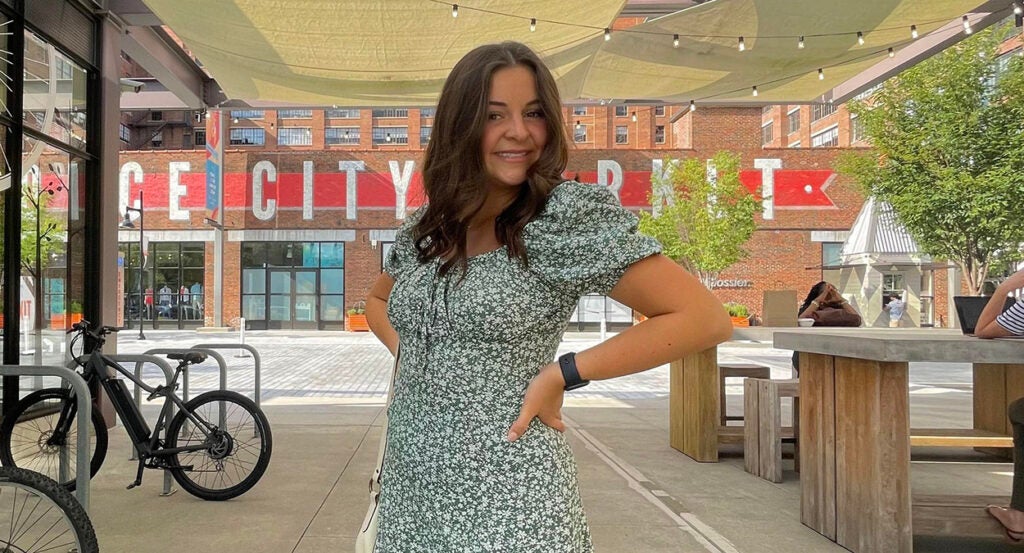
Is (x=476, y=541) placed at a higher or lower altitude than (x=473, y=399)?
lower

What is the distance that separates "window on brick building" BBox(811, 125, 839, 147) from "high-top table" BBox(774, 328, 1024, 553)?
145 ft

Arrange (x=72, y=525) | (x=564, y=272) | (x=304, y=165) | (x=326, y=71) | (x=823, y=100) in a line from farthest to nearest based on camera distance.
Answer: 1. (x=304, y=165)
2. (x=823, y=100)
3. (x=326, y=71)
4. (x=72, y=525)
5. (x=564, y=272)

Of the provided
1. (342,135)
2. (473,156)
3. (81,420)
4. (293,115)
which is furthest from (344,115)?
(473,156)

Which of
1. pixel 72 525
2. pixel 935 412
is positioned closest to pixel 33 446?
pixel 72 525

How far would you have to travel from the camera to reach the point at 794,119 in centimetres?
5197

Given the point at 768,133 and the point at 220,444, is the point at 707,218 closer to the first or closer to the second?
the point at 220,444

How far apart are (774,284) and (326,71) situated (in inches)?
890

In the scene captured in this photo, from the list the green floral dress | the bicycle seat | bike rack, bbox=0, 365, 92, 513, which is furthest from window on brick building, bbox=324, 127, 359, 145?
the green floral dress

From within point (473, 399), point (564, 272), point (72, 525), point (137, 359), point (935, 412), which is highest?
point (564, 272)

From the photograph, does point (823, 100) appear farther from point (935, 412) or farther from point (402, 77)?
point (402, 77)

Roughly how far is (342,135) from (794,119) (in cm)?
3468

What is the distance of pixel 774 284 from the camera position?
1067 inches

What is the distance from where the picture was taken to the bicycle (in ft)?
15.0

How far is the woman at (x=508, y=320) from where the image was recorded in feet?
3.80
